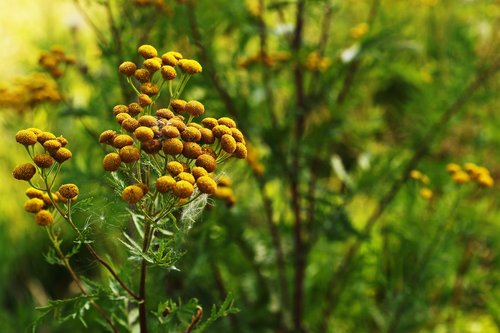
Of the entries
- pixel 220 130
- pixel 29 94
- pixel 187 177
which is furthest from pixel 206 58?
pixel 187 177

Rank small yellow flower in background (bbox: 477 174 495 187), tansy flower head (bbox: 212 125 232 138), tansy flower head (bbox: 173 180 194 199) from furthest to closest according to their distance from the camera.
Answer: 1. small yellow flower in background (bbox: 477 174 495 187)
2. tansy flower head (bbox: 212 125 232 138)
3. tansy flower head (bbox: 173 180 194 199)

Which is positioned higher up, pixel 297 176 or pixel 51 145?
pixel 51 145

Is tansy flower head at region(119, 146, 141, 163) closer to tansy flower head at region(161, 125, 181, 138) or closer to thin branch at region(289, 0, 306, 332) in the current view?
tansy flower head at region(161, 125, 181, 138)

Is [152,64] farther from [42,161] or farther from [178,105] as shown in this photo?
[42,161]

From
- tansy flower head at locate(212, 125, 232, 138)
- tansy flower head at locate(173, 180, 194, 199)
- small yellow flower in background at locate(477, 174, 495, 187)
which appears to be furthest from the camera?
small yellow flower in background at locate(477, 174, 495, 187)

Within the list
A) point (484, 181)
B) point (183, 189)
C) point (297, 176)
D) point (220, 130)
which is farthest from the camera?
point (297, 176)

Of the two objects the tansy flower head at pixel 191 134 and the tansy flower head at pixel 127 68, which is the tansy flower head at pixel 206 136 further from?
the tansy flower head at pixel 127 68

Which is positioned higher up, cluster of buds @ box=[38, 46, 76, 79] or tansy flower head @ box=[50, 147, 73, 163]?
tansy flower head @ box=[50, 147, 73, 163]

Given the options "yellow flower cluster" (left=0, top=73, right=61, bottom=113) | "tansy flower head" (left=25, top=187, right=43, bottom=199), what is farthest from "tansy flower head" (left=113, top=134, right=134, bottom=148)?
"yellow flower cluster" (left=0, top=73, right=61, bottom=113)

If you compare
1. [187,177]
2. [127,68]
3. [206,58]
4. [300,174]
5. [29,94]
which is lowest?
[300,174]
